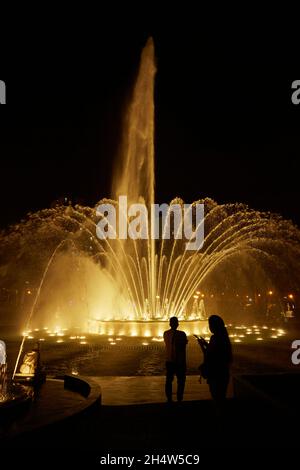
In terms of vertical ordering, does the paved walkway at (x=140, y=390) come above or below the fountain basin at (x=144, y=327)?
below

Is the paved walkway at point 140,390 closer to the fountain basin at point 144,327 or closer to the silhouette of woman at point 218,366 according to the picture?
the silhouette of woman at point 218,366

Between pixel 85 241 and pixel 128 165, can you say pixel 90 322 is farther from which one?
pixel 85 241

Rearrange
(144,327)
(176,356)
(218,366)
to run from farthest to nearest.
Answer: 1. (144,327)
2. (176,356)
3. (218,366)

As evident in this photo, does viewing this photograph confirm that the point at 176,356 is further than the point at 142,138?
No

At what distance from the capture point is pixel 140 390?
35.7ft

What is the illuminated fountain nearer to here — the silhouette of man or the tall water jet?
the tall water jet

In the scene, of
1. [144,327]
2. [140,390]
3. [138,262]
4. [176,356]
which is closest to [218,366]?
[176,356]

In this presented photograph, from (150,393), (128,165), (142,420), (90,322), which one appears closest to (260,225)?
(128,165)

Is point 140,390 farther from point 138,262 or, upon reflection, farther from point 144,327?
point 138,262

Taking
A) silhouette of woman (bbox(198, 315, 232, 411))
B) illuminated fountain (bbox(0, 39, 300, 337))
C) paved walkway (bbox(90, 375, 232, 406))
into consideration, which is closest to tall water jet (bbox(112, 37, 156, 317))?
illuminated fountain (bbox(0, 39, 300, 337))

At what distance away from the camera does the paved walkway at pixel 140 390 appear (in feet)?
32.4

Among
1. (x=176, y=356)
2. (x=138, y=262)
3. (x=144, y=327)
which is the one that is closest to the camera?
(x=176, y=356)

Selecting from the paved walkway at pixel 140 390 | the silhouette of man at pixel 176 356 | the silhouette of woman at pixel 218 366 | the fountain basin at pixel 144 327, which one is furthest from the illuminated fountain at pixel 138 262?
the silhouette of woman at pixel 218 366
